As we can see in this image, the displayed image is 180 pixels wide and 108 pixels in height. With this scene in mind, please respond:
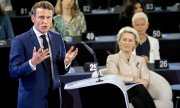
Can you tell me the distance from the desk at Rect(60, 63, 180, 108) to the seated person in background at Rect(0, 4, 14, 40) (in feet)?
4.66

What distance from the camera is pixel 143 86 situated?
370cm

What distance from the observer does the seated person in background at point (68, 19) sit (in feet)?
17.6

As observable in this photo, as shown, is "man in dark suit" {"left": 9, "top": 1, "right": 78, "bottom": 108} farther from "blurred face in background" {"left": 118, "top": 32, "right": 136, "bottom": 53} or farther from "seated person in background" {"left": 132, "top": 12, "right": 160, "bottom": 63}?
"seated person in background" {"left": 132, "top": 12, "right": 160, "bottom": 63}

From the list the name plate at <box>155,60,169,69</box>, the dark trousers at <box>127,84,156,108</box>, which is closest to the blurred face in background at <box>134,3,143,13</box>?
the name plate at <box>155,60,169,69</box>

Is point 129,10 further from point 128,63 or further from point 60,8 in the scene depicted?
point 128,63

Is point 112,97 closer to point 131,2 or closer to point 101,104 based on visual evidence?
point 101,104

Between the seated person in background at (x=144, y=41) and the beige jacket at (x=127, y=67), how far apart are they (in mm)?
709

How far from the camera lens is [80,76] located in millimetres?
4023

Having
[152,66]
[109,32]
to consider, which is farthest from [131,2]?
[152,66]

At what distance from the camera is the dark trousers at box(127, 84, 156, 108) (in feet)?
11.8

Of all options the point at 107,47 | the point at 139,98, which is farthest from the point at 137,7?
the point at 139,98

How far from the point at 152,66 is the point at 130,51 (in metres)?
0.45

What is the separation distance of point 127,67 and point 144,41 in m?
0.98

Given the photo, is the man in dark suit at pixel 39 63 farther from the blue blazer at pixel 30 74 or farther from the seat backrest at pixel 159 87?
the seat backrest at pixel 159 87
